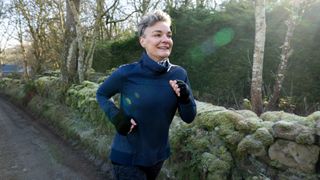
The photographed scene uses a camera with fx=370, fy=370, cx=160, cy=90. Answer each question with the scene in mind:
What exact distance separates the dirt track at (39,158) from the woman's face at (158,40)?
430 cm

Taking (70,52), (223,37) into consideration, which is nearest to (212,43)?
(223,37)

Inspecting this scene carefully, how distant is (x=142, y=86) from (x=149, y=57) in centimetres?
25

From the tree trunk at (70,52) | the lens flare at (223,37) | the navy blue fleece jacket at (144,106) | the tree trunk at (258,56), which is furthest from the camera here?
the tree trunk at (70,52)

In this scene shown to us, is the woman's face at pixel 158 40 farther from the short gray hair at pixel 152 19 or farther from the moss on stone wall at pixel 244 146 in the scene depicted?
→ the moss on stone wall at pixel 244 146

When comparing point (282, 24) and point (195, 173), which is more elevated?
point (282, 24)

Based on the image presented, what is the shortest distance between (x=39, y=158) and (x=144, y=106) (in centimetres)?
587

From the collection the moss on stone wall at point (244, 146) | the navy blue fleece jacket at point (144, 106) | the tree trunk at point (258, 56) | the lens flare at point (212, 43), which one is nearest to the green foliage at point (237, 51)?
the lens flare at point (212, 43)

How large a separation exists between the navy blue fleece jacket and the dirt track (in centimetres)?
398

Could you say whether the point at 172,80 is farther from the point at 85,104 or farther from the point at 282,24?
the point at 282,24

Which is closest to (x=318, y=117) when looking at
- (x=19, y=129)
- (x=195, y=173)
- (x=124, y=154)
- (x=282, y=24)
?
(x=195, y=173)

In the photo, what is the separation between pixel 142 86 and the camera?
2.88 metres

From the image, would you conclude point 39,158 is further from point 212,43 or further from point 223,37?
point 223,37

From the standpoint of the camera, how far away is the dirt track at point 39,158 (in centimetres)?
685

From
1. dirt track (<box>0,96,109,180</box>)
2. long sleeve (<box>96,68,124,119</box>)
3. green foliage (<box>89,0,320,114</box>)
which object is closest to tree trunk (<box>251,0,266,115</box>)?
green foliage (<box>89,0,320,114</box>)
